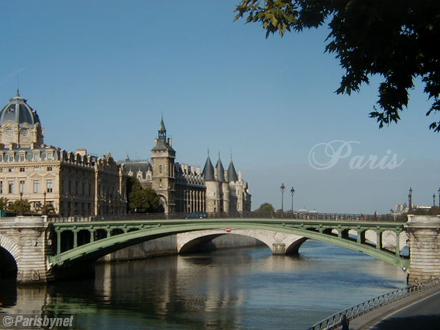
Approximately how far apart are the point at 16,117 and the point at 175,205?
2053 inches

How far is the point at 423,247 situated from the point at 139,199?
71162 mm

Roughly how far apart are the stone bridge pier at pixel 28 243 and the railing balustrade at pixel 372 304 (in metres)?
27.9

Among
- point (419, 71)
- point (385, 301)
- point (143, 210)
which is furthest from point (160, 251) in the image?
point (419, 71)

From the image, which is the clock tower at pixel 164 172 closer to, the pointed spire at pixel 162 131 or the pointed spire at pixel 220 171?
the pointed spire at pixel 162 131

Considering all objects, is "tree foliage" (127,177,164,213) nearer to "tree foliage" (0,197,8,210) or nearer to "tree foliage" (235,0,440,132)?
"tree foliage" (0,197,8,210)

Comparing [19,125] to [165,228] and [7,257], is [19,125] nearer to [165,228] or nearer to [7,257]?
[7,257]

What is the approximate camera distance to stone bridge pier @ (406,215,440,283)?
48656 millimetres

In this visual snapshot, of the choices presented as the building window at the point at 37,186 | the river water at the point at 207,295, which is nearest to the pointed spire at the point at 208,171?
the building window at the point at 37,186

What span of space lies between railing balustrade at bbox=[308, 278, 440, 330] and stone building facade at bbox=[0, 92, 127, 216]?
50.4 metres

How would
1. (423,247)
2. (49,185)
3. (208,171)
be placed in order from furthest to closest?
(208,171) < (49,185) < (423,247)

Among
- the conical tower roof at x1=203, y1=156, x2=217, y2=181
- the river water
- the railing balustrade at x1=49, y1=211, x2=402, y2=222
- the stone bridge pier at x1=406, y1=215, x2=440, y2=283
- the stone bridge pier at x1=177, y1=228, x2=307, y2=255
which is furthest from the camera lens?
the conical tower roof at x1=203, y1=156, x2=217, y2=181

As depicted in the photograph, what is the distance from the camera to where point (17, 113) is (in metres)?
104

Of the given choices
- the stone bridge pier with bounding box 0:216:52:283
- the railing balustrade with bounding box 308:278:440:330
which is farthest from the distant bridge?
the railing balustrade with bounding box 308:278:440:330

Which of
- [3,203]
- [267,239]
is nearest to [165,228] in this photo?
[3,203]
